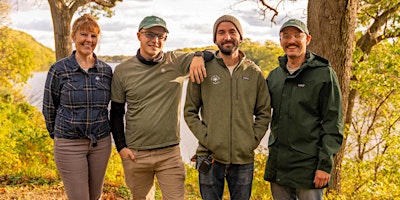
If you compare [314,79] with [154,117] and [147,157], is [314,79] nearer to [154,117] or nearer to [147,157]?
[154,117]

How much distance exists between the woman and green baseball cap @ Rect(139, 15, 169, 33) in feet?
1.35

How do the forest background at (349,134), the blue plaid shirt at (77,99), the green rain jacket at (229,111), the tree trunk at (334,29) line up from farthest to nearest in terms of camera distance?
the forest background at (349,134) → the tree trunk at (334,29) → the blue plaid shirt at (77,99) → the green rain jacket at (229,111)

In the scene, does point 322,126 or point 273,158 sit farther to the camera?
point 273,158

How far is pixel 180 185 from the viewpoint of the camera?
149 inches

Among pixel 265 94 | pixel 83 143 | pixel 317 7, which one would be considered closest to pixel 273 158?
pixel 265 94

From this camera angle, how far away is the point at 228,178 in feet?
11.2

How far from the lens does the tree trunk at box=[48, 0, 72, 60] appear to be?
30.2ft

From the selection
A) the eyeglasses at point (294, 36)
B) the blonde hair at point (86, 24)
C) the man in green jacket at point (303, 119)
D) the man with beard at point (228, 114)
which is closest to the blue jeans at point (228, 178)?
the man with beard at point (228, 114)

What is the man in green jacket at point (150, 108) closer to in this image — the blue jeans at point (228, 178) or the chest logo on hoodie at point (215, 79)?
the chest logo on hoodie at point (215, 79)

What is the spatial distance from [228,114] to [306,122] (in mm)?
620

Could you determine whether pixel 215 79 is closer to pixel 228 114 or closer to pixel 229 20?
pixel 228 114

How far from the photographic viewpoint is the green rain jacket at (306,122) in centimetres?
316

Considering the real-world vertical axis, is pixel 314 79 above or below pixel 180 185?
above

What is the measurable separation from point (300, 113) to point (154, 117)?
4.05 feet
